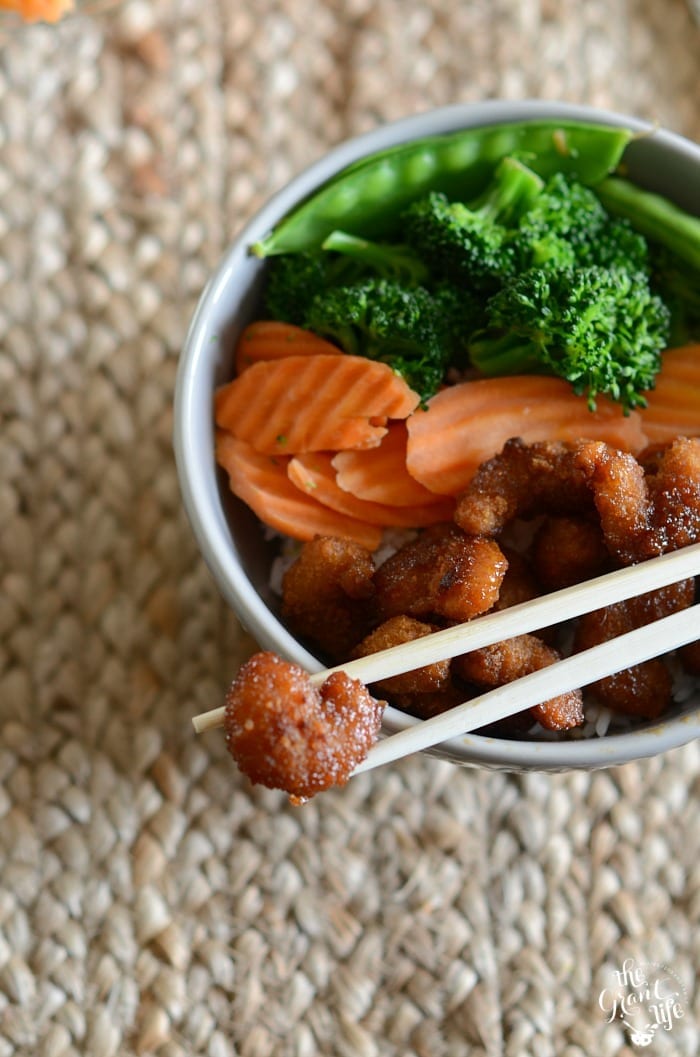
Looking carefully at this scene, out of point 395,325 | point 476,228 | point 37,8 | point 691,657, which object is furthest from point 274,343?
point 37,8

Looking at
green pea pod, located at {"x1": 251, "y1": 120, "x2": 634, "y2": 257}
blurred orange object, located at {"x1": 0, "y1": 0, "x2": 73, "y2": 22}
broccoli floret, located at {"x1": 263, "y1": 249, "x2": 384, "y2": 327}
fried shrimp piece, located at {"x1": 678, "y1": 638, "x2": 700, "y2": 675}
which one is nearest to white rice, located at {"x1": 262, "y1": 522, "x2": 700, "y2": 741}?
fried shrimp piece, located at {"x1": 678, "y1": 638, "x2": 700, "y2": 675}

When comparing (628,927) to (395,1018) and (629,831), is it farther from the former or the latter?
(395,1018)

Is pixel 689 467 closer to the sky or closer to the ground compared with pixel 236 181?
closer to the ground

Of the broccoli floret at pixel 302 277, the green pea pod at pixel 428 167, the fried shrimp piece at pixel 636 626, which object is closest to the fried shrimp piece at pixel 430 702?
the fried shrimp piece at pixel 636 626

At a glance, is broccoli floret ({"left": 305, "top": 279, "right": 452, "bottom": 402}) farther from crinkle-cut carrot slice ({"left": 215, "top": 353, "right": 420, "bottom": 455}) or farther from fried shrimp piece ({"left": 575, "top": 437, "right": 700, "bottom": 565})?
fried shrimp piece ({"left": 575, "top": 437, "right": 700, "bottom": 565})

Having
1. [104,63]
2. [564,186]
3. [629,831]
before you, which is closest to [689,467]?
[564,186]
